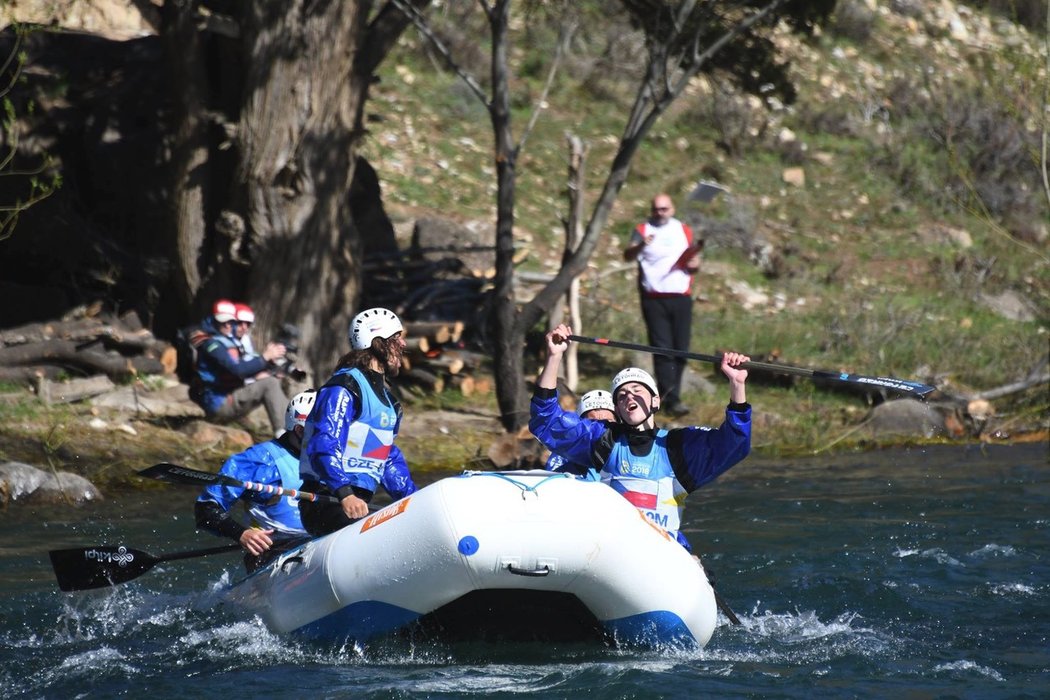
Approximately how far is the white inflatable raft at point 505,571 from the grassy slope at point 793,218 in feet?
21.0

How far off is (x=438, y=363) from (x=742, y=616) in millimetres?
5742

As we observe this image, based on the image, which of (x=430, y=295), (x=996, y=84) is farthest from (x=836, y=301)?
(x=430, y=295)

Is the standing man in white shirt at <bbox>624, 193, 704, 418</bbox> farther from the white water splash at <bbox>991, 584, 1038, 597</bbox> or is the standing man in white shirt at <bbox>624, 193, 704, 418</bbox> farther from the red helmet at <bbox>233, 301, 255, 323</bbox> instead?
the white water splash at <bbox>991, 584, 1038, 597</bbox>

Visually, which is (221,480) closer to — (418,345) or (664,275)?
(418,345)

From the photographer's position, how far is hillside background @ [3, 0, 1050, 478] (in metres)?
13.9

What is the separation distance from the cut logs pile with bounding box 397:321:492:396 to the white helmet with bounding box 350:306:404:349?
220 inches

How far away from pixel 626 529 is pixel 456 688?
90 cm

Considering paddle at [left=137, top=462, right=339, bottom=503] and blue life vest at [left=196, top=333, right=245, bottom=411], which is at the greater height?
paddle at [left=137, top=462, right=339, bottom=503]

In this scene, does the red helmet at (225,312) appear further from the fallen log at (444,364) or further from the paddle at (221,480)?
the paddle at (221,480)

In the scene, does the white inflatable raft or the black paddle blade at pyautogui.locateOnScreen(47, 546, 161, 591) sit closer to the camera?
the white inflatable raft

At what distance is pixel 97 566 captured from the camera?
7211mm

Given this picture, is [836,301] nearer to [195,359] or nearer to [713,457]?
[195,359]

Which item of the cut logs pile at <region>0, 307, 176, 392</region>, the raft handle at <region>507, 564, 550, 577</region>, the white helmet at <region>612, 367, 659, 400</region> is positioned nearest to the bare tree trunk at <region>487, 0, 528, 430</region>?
the cut logs pile at <region>0, 307, 176, 392</region>

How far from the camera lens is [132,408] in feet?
36.5
